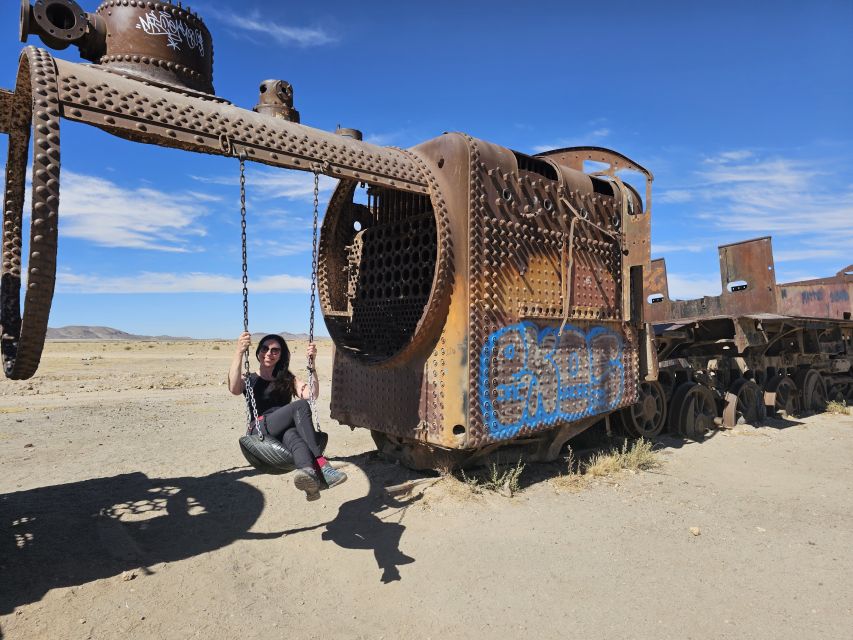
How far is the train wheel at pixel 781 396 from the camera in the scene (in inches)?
442

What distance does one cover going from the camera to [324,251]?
6.73 m

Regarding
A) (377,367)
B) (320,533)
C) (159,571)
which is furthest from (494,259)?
(159,571)

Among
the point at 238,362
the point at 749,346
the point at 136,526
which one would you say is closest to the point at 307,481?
the point at 238,362

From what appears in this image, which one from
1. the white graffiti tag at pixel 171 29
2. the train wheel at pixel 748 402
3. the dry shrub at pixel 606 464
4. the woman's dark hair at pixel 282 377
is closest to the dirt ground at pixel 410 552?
the dry shrub at pixel 606 464

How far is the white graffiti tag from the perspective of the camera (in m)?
4.43

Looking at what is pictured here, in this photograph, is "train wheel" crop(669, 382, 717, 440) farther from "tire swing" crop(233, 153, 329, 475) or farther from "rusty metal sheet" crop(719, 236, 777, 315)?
"tire swing" crop(233, 153, 329, 475)

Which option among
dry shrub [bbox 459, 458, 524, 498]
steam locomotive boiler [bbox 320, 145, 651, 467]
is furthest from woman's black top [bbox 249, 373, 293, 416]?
dry shrub [bbox 459, 458, 524, 498]

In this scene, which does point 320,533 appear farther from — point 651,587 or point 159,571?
point 651,587

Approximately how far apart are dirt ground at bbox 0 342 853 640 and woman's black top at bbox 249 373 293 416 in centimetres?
116

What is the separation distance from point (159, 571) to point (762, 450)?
8.48 m

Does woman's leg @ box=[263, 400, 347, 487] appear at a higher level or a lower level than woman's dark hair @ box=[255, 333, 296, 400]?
lower

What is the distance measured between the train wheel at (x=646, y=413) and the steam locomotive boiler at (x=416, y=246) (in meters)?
0.76

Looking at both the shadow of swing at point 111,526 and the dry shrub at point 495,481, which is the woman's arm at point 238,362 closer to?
the shadow of swing at point 111,526

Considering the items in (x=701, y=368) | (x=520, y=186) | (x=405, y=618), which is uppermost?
(x=520, y=186)
